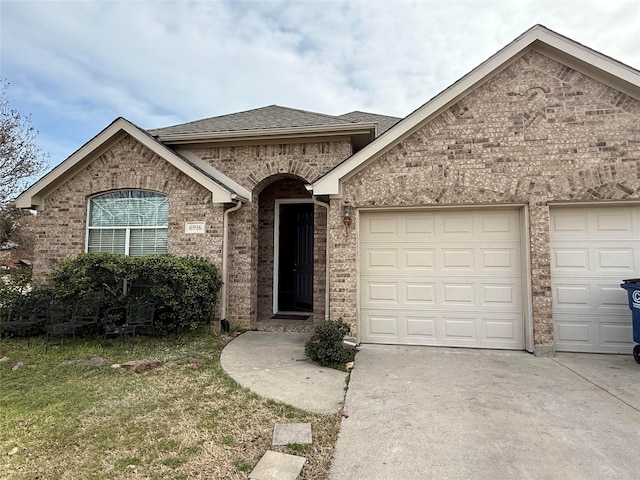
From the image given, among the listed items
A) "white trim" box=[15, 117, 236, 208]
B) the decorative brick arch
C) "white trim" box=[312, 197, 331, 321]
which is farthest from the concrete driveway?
"white trim" box=[15, 117, 236, 208]

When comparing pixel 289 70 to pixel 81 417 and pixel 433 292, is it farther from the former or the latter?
pixel 81 417

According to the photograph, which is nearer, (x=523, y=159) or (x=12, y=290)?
(x=523, y=159)

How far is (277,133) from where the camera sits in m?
7.53

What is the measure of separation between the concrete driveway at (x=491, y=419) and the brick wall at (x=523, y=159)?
4.10 ft

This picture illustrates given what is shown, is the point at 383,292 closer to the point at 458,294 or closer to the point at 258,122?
the point at 458,294

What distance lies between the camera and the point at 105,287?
21.8ft

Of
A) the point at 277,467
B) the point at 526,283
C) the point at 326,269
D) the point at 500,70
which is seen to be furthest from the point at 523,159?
the point at 277,467

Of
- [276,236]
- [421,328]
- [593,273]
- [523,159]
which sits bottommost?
[421,328]

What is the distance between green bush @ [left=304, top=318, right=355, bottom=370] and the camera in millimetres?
5227

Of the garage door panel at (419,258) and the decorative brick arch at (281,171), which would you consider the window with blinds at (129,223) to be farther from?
the garage door panel at (419,258)

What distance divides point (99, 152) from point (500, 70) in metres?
9.01

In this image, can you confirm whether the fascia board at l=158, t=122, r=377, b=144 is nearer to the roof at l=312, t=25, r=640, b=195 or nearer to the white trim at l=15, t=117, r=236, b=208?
the white trim at l=15, t=117, r=236, b=208

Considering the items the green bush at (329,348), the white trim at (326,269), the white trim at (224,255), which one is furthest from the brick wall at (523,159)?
the white trim at (224,255)

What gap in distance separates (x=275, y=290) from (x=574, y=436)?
6775 mm
